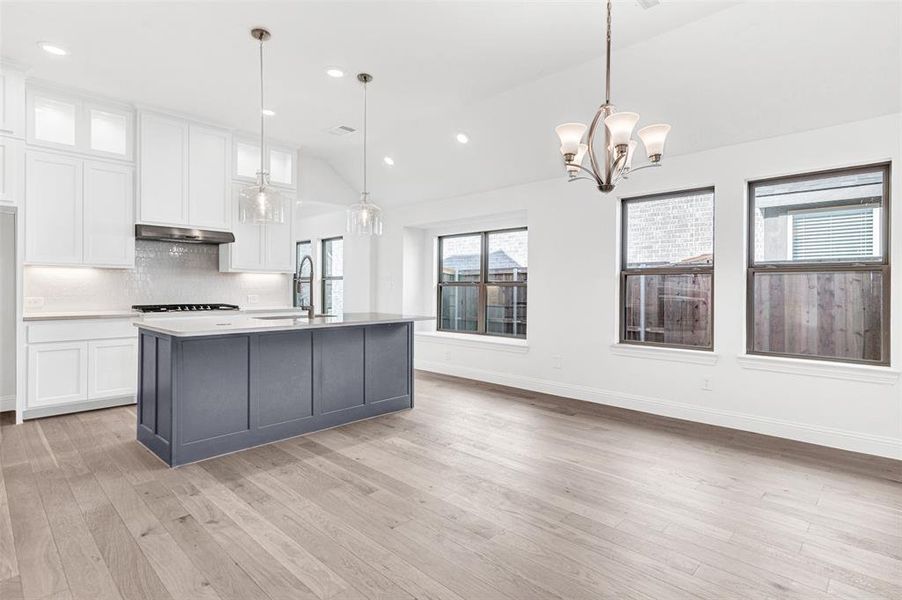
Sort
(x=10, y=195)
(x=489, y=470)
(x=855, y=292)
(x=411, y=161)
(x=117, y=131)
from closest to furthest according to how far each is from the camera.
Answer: (x=489, y=470) → (x=855, y=292) → (x=10, y=195) → (x=117, y=131) → (x=411, y=161)

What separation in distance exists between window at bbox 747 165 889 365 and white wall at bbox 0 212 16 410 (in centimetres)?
688

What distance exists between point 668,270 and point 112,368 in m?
5.59

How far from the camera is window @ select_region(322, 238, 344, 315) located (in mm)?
8484

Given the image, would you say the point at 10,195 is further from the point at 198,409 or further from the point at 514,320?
the point at 514,320

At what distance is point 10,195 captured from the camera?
4.14 meters

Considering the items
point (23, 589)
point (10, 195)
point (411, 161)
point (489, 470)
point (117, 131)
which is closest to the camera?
point (23, 589)

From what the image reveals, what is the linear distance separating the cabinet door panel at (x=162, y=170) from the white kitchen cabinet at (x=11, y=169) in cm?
93

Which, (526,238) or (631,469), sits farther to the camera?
(526,238)

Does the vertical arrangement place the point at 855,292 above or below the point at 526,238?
below

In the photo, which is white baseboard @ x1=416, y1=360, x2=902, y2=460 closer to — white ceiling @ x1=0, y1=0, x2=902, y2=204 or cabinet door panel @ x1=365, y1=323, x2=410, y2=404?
cabinet door panel @ x1=365, y1=323, x2=410, y2=404

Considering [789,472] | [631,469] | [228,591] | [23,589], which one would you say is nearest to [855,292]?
[789,472]

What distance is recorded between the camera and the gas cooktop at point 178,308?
16.3ft

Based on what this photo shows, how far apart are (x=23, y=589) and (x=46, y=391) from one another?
3.12m

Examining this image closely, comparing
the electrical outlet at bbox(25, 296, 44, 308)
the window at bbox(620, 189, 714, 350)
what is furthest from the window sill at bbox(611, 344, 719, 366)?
the electrical outlet at bbox(25, 296, 44, 308)
